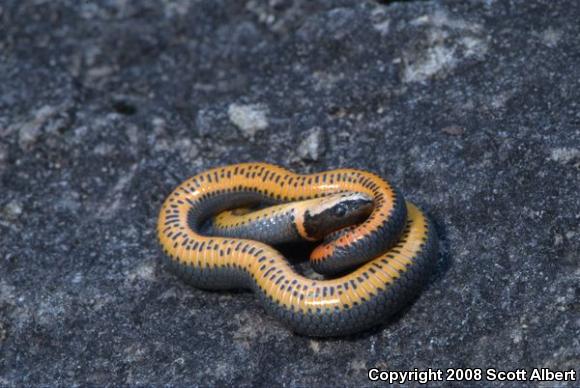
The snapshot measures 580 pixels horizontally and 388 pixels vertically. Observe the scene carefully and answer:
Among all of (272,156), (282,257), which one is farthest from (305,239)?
(272,156)

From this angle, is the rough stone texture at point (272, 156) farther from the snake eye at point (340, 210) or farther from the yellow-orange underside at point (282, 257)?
the snake eye at point (340, 210)

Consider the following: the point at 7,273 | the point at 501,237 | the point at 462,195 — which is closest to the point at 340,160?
the point at 462,195

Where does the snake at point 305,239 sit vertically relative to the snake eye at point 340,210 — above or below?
below

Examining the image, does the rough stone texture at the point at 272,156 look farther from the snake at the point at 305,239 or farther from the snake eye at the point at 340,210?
the snake eye at the point at 340,210

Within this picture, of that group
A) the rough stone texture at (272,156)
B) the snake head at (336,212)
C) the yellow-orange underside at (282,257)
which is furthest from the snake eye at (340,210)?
the rough stone texture at (272,156)

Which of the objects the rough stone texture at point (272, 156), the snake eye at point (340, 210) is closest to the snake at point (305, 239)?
the snake eye at point (340, 210)

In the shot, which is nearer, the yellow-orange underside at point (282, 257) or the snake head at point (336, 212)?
the yellow-orange underside at point (282, 257)

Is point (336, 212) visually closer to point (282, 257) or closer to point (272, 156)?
point (282, 257)

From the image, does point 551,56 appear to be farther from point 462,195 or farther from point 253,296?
point 253,296
